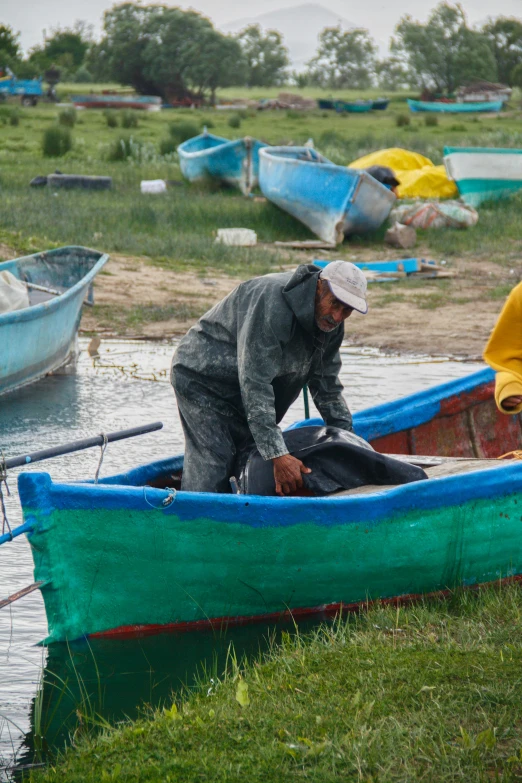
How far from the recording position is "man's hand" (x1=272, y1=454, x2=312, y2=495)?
4.53 metres

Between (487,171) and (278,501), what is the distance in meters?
17.2

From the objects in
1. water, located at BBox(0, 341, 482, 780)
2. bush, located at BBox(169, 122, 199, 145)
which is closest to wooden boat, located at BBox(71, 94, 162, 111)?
bush, located at BBox(169, 122, 199, 145)

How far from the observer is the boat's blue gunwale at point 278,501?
420 centimetres

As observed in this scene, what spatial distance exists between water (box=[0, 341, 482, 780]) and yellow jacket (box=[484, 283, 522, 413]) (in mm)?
1678

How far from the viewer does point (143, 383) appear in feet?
31.6

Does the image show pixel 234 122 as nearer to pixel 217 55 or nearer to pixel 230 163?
pixel 230 163

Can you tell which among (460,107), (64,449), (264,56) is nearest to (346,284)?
(64,449)

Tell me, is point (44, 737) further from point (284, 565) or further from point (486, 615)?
point (486, 615)

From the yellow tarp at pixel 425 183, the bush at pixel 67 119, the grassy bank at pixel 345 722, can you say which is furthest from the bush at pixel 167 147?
the grassy bank at pixel 345 722

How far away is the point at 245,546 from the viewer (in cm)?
452

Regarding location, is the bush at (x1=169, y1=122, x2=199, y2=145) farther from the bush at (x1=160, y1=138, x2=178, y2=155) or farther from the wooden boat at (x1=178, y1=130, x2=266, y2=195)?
the wooden boat at (x1=178, y1=130, x2=266, y2=195)

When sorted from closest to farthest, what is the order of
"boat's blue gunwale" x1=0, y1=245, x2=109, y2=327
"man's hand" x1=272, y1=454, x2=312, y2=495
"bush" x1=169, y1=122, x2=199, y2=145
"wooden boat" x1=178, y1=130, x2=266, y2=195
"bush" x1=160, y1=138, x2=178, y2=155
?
1. "man's hand" x1=272, y1=454, x2=312, y2=495
2. "boat's blue gunwale" x1=0, y1=245, x2=109, y2=327
3. "wooden boat" x1=178, y1=130, x2=266, y2=195
4. "bush" x1=160, y1=138, x2=178, y2=155
5. "bush" x1=169, y1=122, x2=199, y2=145

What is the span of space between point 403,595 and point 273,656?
0.96m

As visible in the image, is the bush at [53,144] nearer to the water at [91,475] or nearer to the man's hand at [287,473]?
the water at [91,475]
